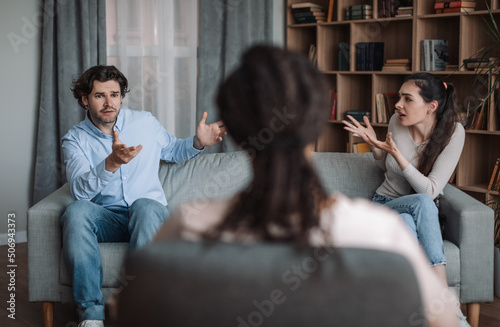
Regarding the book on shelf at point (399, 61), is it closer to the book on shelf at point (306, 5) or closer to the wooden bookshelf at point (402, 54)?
the wooden bookshelf at point (402, 54)

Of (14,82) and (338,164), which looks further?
(14,82)

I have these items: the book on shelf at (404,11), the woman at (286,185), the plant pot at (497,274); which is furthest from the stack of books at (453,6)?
the woman at (286,185)

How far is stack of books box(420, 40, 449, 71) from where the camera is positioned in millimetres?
3719

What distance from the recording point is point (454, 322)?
0.88 metres

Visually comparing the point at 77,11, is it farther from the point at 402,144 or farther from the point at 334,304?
the point at 334,304

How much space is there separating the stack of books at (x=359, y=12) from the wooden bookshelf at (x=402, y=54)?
0.16 ft

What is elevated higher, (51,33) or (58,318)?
(51,33)

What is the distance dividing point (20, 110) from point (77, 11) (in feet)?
2.33

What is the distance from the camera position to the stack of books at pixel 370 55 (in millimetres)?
4105

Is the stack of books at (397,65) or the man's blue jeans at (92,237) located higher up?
the stack of books at (397,65)

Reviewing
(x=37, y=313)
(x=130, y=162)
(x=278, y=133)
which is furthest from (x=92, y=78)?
(x=278, y=133)

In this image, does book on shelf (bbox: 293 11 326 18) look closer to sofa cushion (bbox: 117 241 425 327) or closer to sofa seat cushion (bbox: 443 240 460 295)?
sofa seat cushion (bbox: 443 240 460 295)

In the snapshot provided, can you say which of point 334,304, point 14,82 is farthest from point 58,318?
point 334,304

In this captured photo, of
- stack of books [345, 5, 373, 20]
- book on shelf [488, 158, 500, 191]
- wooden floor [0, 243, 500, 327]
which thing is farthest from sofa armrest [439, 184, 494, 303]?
stack of books [345, 5, 373, 20]
